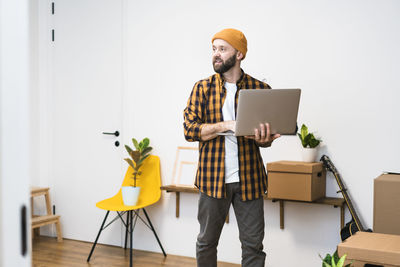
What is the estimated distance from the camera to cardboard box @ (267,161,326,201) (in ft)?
9.29

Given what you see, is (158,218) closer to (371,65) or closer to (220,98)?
(220,98)

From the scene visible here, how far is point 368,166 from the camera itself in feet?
9.73

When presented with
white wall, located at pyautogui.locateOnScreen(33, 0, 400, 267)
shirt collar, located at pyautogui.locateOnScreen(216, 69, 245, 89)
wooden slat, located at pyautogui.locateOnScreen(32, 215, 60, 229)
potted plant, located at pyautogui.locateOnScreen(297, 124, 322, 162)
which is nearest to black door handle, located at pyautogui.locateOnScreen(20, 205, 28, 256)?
shirt collar, located at pyautogui.locateOnScreen(216, 69, 245, 89)

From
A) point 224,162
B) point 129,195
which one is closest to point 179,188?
point 129,195

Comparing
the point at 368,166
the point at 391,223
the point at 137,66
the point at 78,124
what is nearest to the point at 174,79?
the point at 137,66

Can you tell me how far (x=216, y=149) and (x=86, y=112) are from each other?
217cm

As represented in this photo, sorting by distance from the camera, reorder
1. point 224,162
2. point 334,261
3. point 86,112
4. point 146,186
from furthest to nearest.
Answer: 1. point 86,112
2. point 146,186
3. point 224,162
4. point 334,261

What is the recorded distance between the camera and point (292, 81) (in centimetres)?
321

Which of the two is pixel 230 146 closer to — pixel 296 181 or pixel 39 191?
pixel 296 181

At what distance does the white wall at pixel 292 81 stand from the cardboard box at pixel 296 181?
23 cm

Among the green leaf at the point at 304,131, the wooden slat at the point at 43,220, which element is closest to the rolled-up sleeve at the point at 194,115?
the green leaf at the point at 304,131

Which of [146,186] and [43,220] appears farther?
[43,220]

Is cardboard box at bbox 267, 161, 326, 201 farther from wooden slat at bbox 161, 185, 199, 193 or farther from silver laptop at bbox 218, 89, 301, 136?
wooden slat at bbox 161, 185, 199, 193

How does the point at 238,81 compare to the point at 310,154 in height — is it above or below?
above
